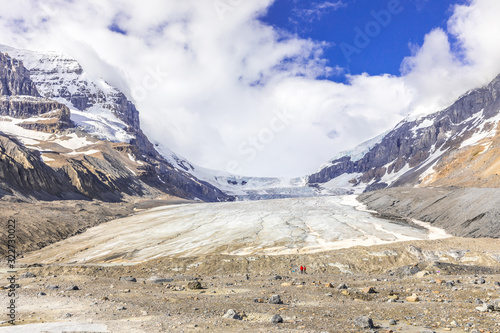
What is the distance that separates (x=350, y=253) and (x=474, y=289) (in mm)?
15722

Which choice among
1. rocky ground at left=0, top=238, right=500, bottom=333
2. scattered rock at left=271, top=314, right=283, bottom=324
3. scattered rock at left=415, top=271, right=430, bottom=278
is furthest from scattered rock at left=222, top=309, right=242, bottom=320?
scattered rock at left=415, top=271, right=430, bottom=278

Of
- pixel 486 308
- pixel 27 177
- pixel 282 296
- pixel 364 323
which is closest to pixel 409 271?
pixel 486 308

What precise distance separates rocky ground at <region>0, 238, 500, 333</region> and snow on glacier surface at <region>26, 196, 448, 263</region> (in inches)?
388

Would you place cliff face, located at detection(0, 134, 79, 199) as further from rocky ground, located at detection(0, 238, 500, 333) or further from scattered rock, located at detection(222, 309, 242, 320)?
scattered rock, located at detection(222, 309, 242, 320)

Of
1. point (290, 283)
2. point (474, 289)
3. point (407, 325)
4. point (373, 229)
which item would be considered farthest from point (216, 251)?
point (407, 325)

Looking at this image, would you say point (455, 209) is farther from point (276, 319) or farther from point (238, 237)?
point (276, 319)

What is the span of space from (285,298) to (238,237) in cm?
3376

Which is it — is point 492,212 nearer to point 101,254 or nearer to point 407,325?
point 407,325

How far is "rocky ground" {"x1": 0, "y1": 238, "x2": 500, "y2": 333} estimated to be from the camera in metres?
13.1

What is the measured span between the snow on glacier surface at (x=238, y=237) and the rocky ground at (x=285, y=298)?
9850 mm

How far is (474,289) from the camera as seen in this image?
1973cm

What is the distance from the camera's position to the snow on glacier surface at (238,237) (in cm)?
4441

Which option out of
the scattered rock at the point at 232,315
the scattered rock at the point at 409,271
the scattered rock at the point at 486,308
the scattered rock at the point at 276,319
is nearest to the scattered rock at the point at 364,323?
the scattered rock at the point at 276,319

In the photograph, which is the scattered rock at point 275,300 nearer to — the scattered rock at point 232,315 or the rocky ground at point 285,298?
the rocky ground at point 285,298
